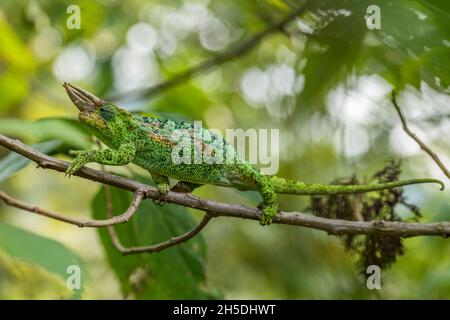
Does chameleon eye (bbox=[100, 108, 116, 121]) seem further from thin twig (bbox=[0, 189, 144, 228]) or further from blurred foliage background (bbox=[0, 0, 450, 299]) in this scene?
thin twig (bbox=[0, 189, 144, 228])

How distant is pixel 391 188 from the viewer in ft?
6.06

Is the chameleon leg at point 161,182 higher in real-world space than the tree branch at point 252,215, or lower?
higher

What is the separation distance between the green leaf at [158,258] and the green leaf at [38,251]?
56 cm

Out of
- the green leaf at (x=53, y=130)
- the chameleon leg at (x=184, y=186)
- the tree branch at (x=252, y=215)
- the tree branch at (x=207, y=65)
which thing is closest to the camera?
the tree branch at (x=252, y=215)

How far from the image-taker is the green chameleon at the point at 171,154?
5.90 ft

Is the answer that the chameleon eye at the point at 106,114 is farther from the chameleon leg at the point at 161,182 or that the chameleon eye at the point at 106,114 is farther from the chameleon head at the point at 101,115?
the chameleon leg at the point at 161,182

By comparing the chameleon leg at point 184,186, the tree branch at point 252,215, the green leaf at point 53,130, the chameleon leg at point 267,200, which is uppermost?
the green leaf at point 53,130

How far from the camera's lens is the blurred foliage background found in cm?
139

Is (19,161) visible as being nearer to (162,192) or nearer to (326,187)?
(162,192)

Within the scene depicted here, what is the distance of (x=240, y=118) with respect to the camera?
170 inches

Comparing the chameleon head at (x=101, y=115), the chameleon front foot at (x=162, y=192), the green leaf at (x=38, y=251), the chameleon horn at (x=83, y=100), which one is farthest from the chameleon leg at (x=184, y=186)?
the green leaf at (x=38, y=251)

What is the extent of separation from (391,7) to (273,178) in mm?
906

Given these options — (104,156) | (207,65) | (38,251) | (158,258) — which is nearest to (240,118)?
(207,65)
